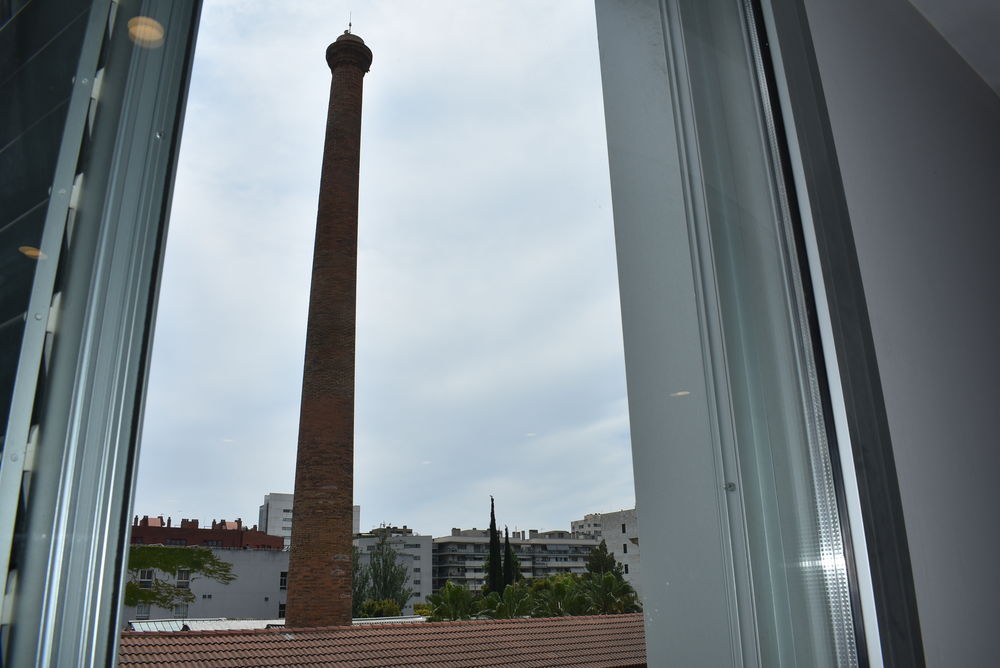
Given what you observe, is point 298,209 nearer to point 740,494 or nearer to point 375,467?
point 375,467

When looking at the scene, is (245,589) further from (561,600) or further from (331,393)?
(561,600)

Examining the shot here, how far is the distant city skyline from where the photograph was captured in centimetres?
342

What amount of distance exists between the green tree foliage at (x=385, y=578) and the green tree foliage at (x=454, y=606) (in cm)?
521

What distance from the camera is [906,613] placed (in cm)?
72

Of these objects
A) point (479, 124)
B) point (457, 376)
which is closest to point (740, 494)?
point (479, 124)

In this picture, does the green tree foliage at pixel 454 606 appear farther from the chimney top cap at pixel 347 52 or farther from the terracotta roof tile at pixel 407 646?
the chimney top cap at pixel 347 52

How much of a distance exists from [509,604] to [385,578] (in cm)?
576

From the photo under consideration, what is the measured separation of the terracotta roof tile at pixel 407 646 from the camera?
595 centimetres

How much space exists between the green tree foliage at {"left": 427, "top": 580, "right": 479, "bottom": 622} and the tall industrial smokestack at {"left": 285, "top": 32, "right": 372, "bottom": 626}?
14.6 ft

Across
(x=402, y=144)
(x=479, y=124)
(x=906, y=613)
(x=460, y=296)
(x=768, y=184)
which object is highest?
(x=402, y=144)

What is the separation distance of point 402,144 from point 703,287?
10.7 metres

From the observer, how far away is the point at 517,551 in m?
27.6

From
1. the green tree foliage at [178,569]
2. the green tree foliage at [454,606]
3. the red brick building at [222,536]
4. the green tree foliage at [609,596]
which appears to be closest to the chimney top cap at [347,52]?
the green tree foliage at [178,569]

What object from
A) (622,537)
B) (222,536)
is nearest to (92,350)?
(222,536)
